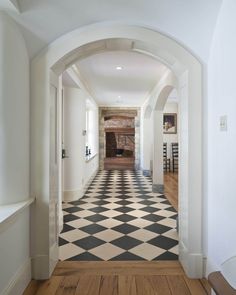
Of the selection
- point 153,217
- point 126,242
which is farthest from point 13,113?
point 153,217

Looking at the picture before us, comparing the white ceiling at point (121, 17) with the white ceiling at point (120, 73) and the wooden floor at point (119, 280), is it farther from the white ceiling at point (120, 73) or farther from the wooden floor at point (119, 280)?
the wooden floor at point (119, 280)

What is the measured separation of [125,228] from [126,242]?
52 centimetres

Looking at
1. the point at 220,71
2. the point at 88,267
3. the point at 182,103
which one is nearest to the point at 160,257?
the point at 88,267

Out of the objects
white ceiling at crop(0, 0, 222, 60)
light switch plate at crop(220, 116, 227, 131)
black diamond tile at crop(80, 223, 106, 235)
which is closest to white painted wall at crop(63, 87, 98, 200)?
black diamond tile at crop(80, 223, 106, 235)

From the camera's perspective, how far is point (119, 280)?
2406 millimetres

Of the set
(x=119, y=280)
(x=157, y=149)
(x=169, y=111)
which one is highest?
(x=169, y=111)

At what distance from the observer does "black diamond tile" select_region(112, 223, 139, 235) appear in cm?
367

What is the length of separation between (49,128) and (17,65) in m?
0.60

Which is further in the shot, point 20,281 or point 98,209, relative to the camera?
point 98,209

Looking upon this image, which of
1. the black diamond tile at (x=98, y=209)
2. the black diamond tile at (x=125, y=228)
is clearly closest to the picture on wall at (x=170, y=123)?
the black diamond tile at (x=98, y=209)

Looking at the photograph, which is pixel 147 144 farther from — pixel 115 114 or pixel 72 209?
pixel 72 209

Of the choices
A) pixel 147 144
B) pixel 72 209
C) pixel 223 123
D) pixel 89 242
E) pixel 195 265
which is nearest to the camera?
pixel 223 123

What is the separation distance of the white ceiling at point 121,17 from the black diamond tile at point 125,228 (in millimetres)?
2464

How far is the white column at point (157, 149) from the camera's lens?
629 centimetres
